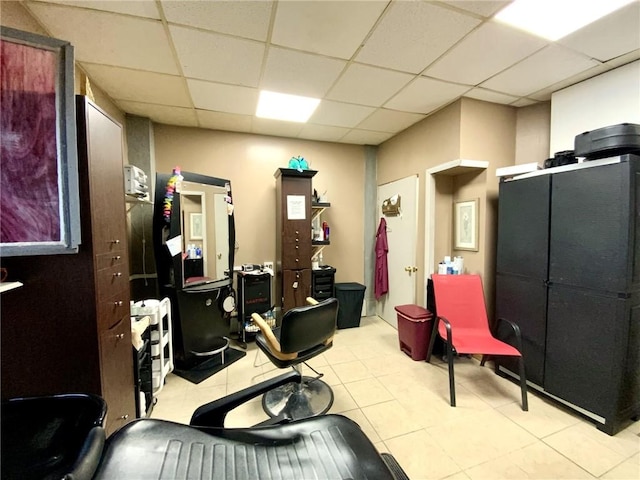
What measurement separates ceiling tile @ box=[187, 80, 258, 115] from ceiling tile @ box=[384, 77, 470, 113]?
4.65 ft

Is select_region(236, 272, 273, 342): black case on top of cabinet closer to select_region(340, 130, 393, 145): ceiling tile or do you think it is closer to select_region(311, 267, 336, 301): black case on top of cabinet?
select_region(311, 267, 336, 301): black case on top of cabinet

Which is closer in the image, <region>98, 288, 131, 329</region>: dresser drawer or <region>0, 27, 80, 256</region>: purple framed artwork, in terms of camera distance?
<region>0, 27, 80, 256</region>: purple framed artwork

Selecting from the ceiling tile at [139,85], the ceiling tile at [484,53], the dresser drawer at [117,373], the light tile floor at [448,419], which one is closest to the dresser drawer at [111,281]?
the dresser drawer at [117,373]

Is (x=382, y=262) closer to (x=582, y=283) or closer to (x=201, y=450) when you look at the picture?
(x=582, y=283)

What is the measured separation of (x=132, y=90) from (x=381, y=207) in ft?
10.6

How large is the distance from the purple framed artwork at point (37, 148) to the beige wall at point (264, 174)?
8.27ft

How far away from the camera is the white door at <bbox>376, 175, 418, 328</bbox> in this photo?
Result: 3229 mm

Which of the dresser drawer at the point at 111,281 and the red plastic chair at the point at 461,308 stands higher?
the dresser drawer at the point at 111,281

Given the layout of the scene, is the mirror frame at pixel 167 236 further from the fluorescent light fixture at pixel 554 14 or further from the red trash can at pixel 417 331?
the fluorescent light fixture at pixel 554 14

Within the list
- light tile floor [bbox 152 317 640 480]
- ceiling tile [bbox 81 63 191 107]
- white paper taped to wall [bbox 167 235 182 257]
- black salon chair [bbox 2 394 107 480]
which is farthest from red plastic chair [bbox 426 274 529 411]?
ceiling tile [bbox 81 63 191 107]

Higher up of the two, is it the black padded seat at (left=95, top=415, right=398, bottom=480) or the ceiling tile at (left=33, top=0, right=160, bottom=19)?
the ceiling tile at (left=33, top=0, right=160, bottom=19)

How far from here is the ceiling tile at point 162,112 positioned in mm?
2645

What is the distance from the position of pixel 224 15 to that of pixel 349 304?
3231 millimetres

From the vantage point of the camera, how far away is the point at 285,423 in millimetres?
1010
